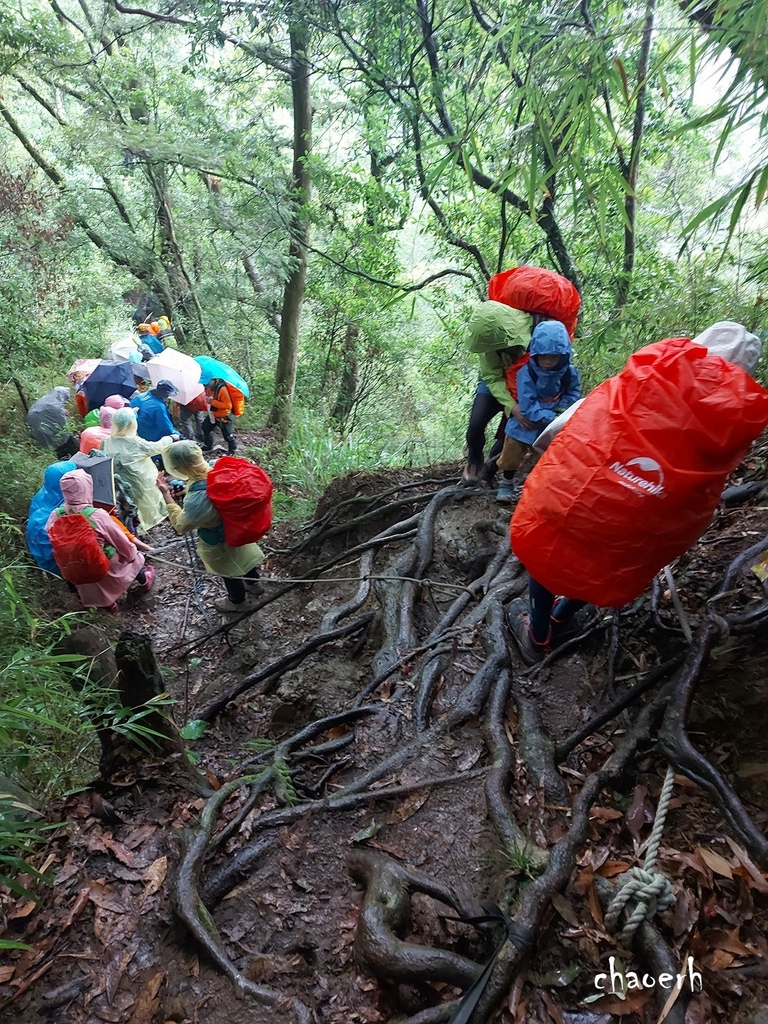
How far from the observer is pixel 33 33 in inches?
360

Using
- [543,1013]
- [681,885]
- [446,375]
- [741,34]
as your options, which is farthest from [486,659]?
[446,375]

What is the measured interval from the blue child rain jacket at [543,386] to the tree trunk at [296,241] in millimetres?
6757

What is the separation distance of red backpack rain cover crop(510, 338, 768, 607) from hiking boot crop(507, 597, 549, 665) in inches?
31.6

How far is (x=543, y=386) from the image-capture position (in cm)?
364

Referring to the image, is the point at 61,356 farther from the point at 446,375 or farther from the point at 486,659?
the point at 486,659

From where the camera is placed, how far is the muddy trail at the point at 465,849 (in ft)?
5.18

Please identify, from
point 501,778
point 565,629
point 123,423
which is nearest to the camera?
point 501,778

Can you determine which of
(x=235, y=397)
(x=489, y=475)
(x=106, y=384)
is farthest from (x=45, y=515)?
(x=489, y=475)

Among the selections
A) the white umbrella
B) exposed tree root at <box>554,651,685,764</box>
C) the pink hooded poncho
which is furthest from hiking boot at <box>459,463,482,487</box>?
the white umbrella

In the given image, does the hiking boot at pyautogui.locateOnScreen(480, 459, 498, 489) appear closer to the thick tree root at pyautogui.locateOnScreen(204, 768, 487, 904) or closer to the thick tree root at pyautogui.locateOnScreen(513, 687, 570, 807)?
the thick tree root at pyautogui.locateOnScreen(513, 687, 570, 807)

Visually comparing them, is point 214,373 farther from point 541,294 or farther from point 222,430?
point 541,294

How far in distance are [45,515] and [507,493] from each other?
435 cm

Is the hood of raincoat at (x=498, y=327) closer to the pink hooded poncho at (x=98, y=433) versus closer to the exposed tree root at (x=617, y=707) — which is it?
the exposed tree root at (x=617, y=707)

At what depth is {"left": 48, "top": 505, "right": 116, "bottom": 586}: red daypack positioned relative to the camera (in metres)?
4.72
